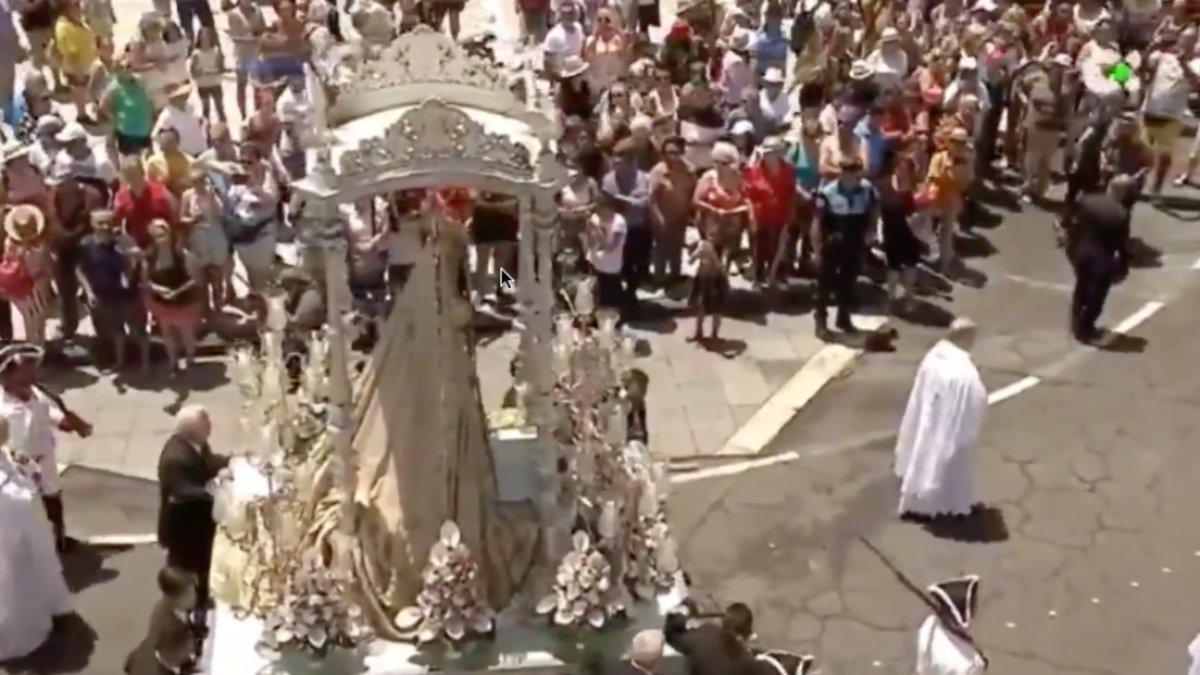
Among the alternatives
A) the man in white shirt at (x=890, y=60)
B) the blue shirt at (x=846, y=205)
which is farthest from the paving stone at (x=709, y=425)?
the man in white shirt at (x=890, y=60)

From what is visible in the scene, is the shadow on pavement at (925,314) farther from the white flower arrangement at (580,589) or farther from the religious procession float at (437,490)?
the white flower arrangement at (580,589)

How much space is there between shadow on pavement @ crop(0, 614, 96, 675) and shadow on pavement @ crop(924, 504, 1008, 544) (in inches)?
222

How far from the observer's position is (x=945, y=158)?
52.2 ft

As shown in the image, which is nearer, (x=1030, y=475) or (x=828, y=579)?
(x=828, y=579)

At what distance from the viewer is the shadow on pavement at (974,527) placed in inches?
485

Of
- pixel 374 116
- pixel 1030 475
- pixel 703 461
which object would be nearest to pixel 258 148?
pixel 703 461

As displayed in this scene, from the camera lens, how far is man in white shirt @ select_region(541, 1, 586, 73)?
57.7ft

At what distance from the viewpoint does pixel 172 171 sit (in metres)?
14.2

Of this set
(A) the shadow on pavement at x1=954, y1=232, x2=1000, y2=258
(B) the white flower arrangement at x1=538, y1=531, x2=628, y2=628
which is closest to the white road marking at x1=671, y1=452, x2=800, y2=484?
(B) the white flower arrangement at x1=538, y1=531, x2=628, y2=628

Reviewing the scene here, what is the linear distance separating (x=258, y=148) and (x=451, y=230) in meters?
5.64

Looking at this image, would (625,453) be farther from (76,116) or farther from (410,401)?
(76,116)

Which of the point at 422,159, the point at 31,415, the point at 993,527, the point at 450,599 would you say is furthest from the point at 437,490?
the point at 993,527

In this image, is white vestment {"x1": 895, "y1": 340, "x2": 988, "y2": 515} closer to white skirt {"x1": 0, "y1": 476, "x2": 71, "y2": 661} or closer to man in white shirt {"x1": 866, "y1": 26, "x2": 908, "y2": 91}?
man in white shirt {"x1": 866, "y1": 26, "x2": 908, "y2": 91}

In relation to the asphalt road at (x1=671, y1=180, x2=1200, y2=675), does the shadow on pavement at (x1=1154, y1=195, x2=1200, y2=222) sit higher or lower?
higher
